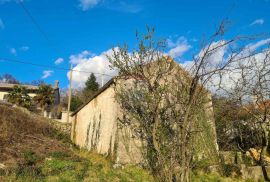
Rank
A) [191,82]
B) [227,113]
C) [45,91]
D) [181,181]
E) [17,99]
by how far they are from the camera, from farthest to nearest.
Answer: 1. [45,91]
2. [17,99]
3. [227,113]
4. [191,82]
5. [181,181]

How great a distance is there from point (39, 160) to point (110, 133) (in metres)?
3.46

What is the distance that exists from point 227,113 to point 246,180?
104 inches

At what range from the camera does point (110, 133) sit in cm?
1278

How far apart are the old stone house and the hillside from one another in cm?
72

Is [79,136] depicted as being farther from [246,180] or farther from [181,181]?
[181,181]

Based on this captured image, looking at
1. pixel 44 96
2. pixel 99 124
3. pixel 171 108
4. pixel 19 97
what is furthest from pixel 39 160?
pixel 44 96

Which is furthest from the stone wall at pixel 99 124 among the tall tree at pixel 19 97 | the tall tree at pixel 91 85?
the tall tree at pixel 91 85

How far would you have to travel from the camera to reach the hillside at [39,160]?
324 inches

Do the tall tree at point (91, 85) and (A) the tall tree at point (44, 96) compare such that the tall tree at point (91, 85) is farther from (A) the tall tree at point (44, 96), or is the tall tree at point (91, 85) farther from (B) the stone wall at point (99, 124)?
(B) the stone wall at point (99, 124)

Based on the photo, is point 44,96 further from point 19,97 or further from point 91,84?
point 91,84

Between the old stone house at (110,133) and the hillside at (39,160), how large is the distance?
2.37ft

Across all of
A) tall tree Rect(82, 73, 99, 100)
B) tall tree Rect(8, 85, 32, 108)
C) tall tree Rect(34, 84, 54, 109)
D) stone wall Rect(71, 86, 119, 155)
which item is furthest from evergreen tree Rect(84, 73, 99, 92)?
stone wall Rect(71, 86, 119, 155)

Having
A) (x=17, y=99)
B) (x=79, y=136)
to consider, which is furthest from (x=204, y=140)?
(x=17, y=99)

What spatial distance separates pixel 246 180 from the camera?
1005 cm
